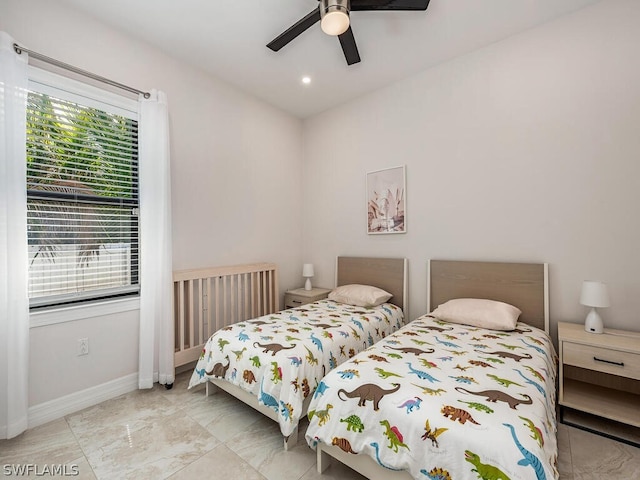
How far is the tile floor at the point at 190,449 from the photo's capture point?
4.92 ft

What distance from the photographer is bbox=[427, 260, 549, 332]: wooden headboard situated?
224 cm

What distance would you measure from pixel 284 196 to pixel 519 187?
245 cm

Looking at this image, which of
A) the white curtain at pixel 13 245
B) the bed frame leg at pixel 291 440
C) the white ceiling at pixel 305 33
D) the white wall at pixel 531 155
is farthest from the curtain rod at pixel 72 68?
the bed frame leg at pixel 291 440

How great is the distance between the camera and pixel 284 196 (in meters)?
3.66

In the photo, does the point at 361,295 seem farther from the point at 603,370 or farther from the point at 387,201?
the point at 603,370

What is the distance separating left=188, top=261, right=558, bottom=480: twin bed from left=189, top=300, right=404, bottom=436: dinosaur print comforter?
0.09 ft

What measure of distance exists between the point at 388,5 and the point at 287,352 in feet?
7.20

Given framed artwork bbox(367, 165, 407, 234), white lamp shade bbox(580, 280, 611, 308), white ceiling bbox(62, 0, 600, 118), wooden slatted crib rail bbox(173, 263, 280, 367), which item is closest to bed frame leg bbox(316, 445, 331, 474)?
wooden slatted crib rail bbox(173, 263, 280, 367)

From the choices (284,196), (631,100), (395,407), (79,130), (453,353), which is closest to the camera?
(395,407)

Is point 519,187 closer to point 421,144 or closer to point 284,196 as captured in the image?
point 421,144

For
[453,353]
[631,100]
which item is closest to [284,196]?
[453,353]

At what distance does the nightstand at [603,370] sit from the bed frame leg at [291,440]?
1.69 m

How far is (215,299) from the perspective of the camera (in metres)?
2.77

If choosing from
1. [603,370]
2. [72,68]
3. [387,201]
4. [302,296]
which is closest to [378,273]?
[387,201]
